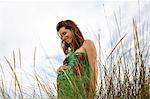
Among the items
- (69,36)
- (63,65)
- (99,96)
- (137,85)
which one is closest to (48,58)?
(63,65)

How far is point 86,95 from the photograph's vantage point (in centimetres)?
224

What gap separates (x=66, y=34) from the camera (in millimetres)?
3074

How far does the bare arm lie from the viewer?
230 cm

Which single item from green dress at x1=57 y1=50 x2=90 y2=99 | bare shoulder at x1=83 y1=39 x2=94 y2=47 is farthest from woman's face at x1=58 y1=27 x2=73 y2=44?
bare shoulder at x1=83 y1=39 x2=94 y2=47

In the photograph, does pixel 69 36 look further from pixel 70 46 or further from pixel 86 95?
pixel 86 95

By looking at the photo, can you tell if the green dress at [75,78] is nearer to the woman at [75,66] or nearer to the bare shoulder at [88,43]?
the woman at [75,66]

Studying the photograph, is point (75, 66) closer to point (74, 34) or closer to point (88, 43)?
point (88, 43)

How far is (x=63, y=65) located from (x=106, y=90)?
51 centimetres

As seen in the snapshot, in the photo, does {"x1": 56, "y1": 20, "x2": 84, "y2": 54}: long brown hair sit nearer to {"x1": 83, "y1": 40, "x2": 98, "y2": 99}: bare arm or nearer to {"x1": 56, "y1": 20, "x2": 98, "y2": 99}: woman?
{"x1": 56, "y1": 20, "x2": 98, "y2": 99}: woman

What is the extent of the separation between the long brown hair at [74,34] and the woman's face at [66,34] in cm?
3

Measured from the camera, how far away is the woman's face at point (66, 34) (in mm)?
3057

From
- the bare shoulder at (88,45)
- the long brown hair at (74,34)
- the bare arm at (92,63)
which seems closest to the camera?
the bare arm at (92,63)

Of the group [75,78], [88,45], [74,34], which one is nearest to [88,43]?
[88,45]

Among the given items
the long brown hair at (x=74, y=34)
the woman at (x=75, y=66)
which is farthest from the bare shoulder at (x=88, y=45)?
the long brown hair at (x=74, y=34)
